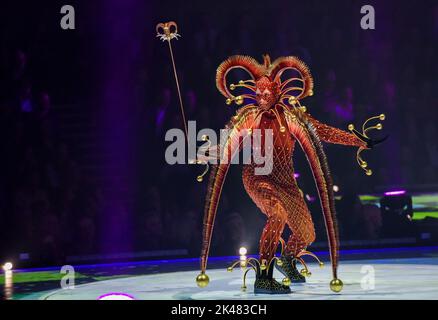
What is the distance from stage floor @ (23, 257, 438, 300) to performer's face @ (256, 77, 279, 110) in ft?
4.88

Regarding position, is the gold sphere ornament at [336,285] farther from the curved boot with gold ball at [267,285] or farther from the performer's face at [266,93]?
the performer's face at [266,93]

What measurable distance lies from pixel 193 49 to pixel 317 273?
3.74 meters

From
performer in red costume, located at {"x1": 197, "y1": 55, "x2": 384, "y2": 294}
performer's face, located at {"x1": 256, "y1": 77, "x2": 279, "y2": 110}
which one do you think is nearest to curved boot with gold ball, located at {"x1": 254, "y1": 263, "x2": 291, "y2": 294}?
performer in red costume, located at {"x1": 197, "y1": 55, "x2": 384, "y2": 294}

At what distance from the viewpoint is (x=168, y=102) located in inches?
361

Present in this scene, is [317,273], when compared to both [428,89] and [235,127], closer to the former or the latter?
[235,127]

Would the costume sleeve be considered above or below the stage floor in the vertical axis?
above

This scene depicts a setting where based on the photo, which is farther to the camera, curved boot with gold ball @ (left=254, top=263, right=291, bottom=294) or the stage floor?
curved boot with gold ball @ (left=254, top=263, right=291, bottom=294)

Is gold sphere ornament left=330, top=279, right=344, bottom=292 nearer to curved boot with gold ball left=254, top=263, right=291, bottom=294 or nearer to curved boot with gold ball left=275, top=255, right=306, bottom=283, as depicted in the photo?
curved boot with gold ball left=254, top=263, right=291, bottom=294

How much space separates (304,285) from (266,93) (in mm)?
1680

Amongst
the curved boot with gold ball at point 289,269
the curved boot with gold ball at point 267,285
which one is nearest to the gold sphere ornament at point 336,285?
the curved boot with gold ball at point 267,285

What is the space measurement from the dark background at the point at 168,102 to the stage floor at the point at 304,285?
1.80 m

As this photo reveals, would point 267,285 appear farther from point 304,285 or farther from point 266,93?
point 266,93

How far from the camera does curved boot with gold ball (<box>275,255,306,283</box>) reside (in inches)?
242
